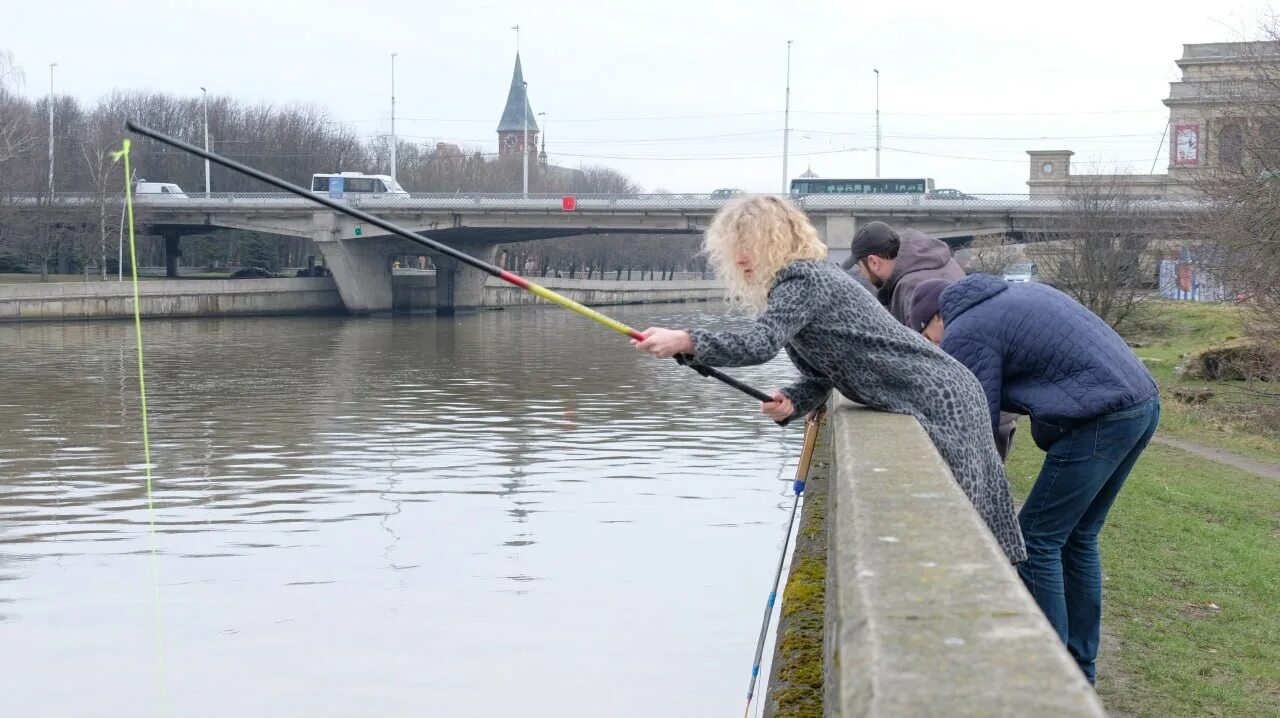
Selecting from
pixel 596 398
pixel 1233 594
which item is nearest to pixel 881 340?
pixel 1233 594

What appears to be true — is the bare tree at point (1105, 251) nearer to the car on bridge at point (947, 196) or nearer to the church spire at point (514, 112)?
the car on bridge at point (947, 196)

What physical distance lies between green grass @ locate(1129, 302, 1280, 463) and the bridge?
14686 mm

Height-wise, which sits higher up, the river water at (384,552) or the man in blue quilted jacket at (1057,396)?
the man in blue quilted jacket at (1057,396)

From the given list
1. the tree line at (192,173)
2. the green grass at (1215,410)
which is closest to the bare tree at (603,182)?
the tree line at (192,173)

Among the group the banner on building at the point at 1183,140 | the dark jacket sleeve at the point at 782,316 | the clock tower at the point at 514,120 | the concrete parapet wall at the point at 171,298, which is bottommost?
the concrete parapet wall at the point at 171,298

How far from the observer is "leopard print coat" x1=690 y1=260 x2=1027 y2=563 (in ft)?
14.4

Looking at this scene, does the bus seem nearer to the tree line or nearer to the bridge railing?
the bridge railing

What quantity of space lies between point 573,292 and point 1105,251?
42833 millimetres

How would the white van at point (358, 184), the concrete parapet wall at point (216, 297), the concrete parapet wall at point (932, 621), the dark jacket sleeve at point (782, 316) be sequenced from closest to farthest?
the concrete parapet wall at point (932, 621) → the dark jacket sleeve at point (782, 316) → the concrete parapet wall at point (216, 297) → the white van at point (358, 184)

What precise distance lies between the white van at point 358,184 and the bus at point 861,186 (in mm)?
18506

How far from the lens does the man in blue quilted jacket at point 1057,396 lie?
481 centimetres

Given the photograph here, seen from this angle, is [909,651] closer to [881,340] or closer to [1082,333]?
[881,340]

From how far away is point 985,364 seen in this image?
4910 mm

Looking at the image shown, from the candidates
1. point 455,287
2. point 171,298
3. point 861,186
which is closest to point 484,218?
point 455,287
